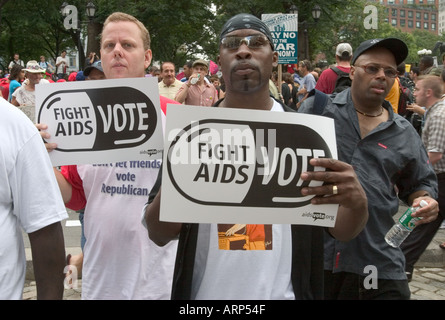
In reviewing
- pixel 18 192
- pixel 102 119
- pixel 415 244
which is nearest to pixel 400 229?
pixel 102 119

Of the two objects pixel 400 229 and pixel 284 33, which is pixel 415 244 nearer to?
pixel 400 229

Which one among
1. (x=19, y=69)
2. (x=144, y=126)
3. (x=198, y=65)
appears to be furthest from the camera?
(x=19, y=69)

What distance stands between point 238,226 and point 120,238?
0.89 m

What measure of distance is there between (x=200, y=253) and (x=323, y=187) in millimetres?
511

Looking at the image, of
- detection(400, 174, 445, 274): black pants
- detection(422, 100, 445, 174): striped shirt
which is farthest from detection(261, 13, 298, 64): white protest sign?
detection(400, 174, 445, 274): black pants

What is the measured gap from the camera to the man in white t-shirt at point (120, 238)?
8.87ft

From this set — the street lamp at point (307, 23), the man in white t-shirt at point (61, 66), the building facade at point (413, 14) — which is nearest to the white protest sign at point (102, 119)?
the street lamp at point (307, 23)

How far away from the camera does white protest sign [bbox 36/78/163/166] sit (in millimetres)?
2594

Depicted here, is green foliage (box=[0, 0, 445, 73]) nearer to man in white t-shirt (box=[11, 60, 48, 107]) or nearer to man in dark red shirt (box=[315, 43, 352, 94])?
man in white t-shirt (box=[11, 60, 48, 107])

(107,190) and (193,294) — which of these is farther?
(107,190)

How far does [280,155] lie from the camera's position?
6.42 ft

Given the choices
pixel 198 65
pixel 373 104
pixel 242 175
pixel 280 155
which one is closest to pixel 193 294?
pixel 242 175

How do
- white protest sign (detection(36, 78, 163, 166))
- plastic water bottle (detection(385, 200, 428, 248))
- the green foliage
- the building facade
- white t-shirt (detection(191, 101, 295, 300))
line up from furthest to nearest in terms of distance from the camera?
the building facade, the green foliage, plastic water bottle (detection(385, 200, 428, 248)), white protest sign (detection(36, 78, 163, 166)), white t-shirt (detection(191, 101, 295, 300))

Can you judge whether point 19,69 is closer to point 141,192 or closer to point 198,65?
point 198,65
